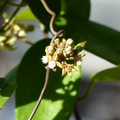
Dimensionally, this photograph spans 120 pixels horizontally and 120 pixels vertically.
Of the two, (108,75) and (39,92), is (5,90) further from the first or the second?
(108,75)

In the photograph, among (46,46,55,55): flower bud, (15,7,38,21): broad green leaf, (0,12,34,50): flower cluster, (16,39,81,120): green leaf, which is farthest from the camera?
(15,7,38,21): broad green leaf

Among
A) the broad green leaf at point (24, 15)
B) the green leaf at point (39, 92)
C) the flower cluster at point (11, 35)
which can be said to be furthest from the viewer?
the broad green leaf at point (24, 15)

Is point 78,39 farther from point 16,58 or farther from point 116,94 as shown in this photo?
point 16,58

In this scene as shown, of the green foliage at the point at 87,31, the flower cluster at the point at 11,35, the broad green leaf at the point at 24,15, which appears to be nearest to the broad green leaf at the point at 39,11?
the green foliage at the point at 87,31

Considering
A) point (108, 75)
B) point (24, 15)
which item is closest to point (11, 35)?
point (24, 15)

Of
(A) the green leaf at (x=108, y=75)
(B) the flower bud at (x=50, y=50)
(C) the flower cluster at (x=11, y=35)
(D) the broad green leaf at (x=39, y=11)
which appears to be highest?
(B) the flower bud at (x=50, y=50)

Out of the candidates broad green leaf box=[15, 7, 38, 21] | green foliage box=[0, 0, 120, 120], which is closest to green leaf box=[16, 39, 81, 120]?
green foliage box=[0, 0, 120, 120]

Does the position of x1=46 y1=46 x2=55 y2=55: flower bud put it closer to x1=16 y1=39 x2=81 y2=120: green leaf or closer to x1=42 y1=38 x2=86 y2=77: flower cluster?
x1=42 y1=38 x2=86 y2=77: flower cluster

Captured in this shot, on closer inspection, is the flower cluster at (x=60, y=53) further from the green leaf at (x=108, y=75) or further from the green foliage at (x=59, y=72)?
the green leaf at (x=108, y=75)

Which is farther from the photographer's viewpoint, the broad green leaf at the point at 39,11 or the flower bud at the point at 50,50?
the broad green leaf at the point at 39,11
